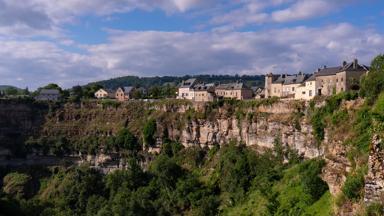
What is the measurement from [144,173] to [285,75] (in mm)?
30442

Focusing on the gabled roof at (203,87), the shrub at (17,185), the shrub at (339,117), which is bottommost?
the shrub at (17,185)

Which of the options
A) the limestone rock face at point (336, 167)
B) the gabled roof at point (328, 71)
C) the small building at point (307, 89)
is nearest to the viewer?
the limestone rock face at point (336, 167)

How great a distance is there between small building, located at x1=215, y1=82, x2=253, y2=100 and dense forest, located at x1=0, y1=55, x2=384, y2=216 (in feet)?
63.2

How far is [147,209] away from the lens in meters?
61.3

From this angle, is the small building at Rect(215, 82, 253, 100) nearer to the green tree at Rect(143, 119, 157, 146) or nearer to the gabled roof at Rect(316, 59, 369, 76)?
the green tree at Rect(143, 119, 157, 146)

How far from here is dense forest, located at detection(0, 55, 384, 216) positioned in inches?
1490

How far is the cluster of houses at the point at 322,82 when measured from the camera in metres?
61.1

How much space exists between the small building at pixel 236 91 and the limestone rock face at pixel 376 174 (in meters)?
66.6

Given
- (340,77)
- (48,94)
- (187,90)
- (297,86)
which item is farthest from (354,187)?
(48,94)

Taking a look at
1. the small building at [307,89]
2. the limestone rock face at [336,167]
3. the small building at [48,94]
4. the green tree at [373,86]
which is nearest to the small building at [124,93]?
the small building at [48,94]

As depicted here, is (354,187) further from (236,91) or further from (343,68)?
(236,91)

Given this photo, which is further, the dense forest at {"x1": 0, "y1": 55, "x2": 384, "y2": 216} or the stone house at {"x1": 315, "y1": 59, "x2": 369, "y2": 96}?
the stone house at {"x1": 315, "y1": 59, "x2": 369, "y2": 96}

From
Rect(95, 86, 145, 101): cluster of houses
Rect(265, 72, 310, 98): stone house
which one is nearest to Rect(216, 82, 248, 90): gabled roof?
Rect(265, 72, 310, 98): stone house

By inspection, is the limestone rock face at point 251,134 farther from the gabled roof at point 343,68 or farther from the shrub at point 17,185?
the shrub at point 17,185
